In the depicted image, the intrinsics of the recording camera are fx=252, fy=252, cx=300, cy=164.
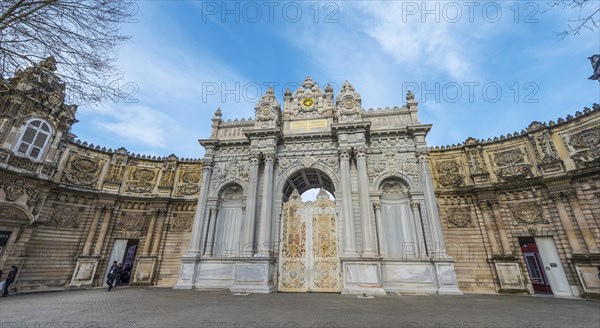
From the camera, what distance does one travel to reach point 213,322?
580 centimetres

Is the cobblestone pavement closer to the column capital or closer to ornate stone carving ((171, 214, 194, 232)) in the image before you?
the column capital

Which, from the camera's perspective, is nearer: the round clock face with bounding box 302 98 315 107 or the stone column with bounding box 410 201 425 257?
the stone column with bounding box 410 201 425 257

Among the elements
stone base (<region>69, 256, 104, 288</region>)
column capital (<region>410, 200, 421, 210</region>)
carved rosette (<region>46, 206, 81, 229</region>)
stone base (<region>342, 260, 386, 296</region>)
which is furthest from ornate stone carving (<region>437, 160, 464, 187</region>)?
carved rosette (<region>46, 206, 81, 229</region>)

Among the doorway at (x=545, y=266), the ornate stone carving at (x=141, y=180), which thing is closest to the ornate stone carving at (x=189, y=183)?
the ornate stone carving at (x=141, y=180)

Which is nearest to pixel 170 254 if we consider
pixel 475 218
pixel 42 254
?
pixel 42 254

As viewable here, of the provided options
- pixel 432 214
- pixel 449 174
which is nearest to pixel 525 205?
pixel 449 174

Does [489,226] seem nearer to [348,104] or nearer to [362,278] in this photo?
[362,278]

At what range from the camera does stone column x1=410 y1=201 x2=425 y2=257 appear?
522 inches

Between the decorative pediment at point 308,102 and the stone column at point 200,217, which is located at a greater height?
the decorative pediment at point 308,102

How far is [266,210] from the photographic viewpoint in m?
14.4

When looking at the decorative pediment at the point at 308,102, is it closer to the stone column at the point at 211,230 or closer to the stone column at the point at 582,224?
the stone column at the point at 211,230

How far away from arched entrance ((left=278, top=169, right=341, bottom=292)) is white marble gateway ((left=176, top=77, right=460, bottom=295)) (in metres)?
0.05

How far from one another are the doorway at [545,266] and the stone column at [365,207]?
10569 mm

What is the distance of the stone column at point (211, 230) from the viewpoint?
14.8m
